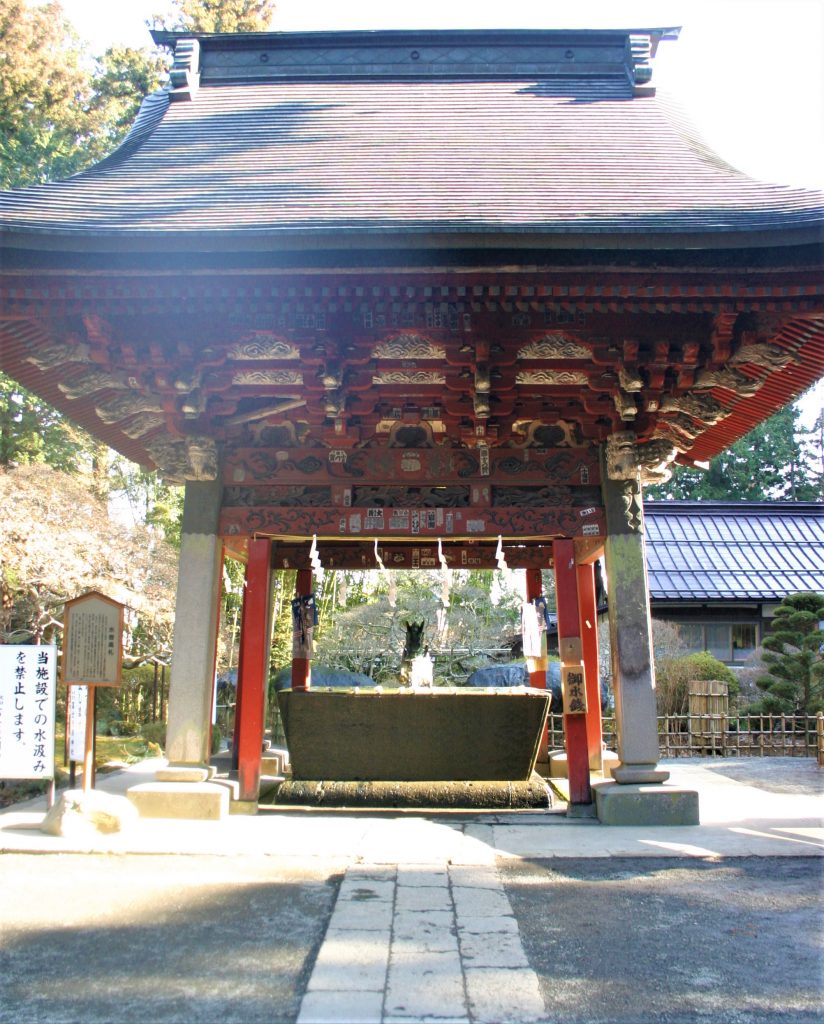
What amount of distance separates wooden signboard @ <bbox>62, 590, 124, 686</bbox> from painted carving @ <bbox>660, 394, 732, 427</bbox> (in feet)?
17.6

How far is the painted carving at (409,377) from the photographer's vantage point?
736 centimetres

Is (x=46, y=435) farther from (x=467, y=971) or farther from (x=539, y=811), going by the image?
(x=467, y=971)

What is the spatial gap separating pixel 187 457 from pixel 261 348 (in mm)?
1666

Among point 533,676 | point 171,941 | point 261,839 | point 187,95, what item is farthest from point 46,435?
point 171,941

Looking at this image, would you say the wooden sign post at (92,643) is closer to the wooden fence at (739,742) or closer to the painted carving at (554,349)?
the painted carving at (554,349)

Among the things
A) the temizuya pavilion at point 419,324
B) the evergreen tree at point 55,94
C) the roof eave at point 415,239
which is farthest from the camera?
the evergreen tree at point 55,94

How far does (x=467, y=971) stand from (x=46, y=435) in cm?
1977

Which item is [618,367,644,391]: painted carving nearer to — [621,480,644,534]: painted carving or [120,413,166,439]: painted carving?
[621,480,644,534]: painted carving

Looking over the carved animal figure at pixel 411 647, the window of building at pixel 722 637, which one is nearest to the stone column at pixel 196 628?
the carved animal figure at pixel 411 647

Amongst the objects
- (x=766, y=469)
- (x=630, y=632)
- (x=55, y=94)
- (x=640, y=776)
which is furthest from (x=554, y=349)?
(x=766, y=469)

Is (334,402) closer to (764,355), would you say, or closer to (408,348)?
(408,348)

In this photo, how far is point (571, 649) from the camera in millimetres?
8016

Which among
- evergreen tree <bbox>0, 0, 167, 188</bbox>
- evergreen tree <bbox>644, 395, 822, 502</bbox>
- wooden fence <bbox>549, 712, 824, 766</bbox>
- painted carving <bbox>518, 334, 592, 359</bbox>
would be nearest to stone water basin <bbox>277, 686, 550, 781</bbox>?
painted carving <bbox>518, 334, 592, 359</bbox>

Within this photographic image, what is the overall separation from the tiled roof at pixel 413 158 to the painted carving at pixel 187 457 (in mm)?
2208
